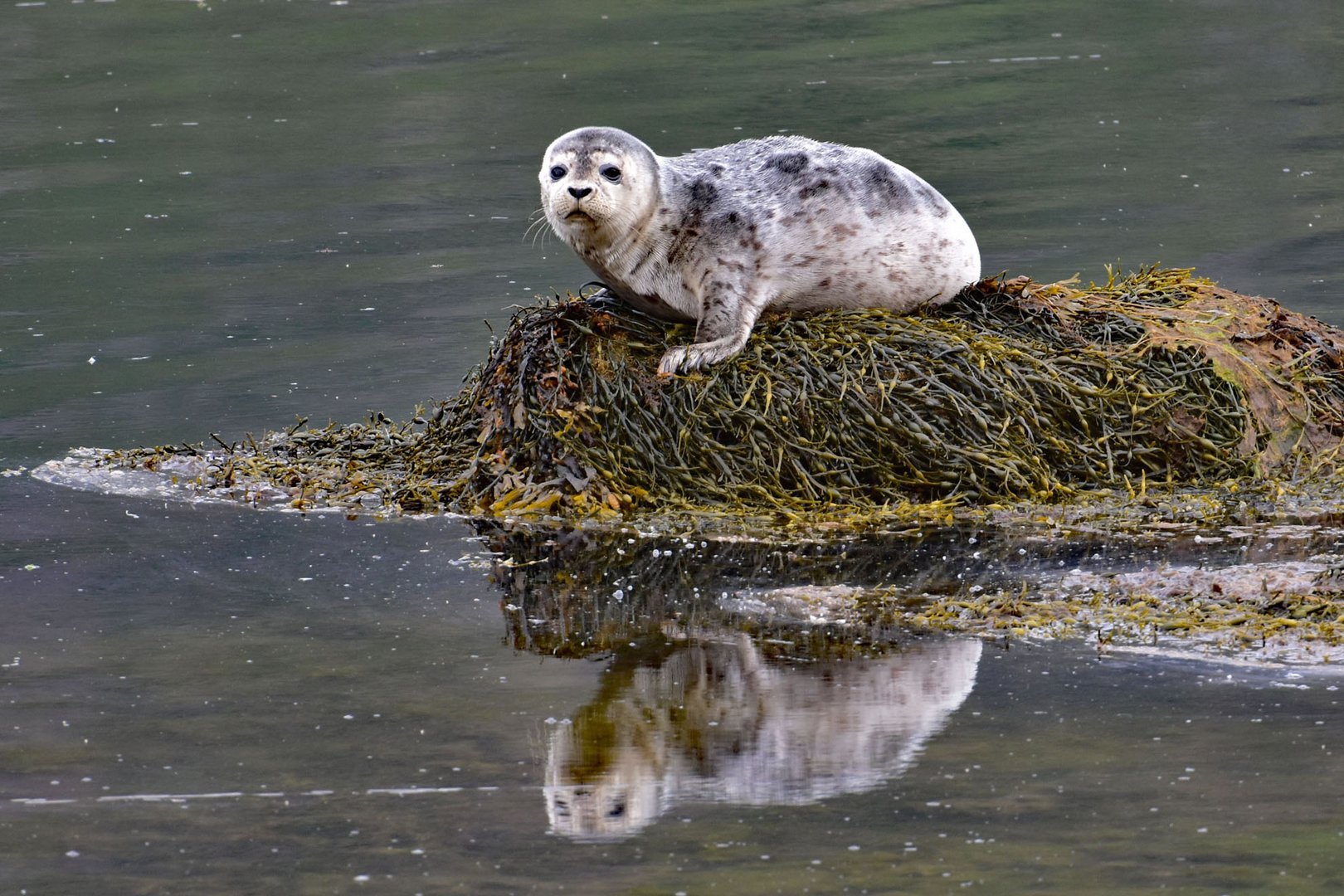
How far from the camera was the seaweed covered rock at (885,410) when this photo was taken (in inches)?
289

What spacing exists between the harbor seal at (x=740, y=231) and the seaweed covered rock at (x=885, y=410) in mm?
117

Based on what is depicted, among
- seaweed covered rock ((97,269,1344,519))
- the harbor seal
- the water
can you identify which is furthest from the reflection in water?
the harbor seal

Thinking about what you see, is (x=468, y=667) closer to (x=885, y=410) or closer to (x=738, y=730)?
(x=738, y=730)

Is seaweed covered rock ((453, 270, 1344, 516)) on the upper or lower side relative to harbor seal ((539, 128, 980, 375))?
lower

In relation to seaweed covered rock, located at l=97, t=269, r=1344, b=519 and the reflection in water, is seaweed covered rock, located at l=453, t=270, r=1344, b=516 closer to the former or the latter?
seaweed covered rock, located at l=97, t=269, r=1344, b=519

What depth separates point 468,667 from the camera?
5.80 metres

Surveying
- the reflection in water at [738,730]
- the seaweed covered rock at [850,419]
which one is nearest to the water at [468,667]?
the reflection in water at [738,730]

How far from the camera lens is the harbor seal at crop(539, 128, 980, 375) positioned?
7.45 metres

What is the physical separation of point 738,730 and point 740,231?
9.21 ft

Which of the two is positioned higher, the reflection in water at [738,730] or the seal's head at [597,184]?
the seal's head at [597,184]

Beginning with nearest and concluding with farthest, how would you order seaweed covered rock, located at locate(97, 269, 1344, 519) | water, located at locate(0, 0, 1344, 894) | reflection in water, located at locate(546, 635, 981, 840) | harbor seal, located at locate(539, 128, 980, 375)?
water, located at locate(0, 0, 1344, 894) → reflection in water, located at locate(546, 635, 981, 840) → seaweed covered rock, located at locate(97, 269, 1344, 519) → harbor seal, located at locate(539, 128, 980, 375)

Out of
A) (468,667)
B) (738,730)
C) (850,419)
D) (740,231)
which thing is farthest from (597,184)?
(738,730)

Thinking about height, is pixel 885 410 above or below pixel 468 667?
above

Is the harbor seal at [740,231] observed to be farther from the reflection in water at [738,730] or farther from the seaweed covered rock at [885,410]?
the reflection in water at [738,730]
